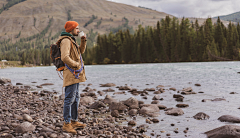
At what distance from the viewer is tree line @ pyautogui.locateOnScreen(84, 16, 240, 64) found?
95.7m

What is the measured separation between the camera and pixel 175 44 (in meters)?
104

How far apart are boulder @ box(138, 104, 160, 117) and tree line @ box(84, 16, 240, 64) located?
8851 centimetres

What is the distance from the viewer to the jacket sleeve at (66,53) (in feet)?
18.6

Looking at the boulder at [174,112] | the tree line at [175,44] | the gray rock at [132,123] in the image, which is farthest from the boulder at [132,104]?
the tree line at [175,44]

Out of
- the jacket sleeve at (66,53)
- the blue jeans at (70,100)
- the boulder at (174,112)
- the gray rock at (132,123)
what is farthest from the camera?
the boulder at (174,112)

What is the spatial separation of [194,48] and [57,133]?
9878 cm

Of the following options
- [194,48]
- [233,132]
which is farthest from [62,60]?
[194,48]

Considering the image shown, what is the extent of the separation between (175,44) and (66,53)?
337ft

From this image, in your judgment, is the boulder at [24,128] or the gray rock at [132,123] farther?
the gray rock at [132,123]

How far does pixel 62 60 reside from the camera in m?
5.75

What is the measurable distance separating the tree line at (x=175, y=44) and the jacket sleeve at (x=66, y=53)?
3684 inches

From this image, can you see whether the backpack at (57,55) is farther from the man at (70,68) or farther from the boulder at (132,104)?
the boulder at (132,104)

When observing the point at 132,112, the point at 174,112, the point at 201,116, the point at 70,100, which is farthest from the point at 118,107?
the point at 70,100

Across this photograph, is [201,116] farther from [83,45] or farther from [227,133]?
[83,45]
